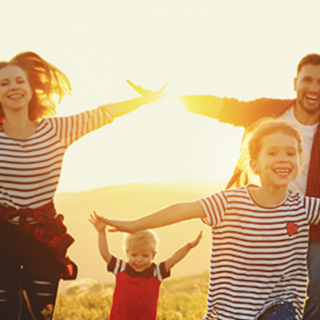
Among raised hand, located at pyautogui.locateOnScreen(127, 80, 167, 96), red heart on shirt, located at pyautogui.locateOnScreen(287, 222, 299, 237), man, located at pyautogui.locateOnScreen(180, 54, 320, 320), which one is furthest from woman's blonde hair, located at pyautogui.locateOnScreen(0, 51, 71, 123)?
red heart on shirt, located at pyautogui.locateOnScreen(287, 222, 299, 237)

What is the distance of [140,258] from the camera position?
4.60 metres

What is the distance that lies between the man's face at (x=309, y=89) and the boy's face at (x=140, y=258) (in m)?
1.93

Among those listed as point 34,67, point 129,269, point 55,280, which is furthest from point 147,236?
point 34,67

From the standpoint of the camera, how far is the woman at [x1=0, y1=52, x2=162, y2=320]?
387 cm

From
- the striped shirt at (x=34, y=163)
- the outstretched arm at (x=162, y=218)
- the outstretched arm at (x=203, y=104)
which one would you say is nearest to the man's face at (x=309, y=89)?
the outstretched arm at (x=203, y=104)

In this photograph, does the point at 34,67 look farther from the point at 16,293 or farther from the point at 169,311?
the point at 169,311

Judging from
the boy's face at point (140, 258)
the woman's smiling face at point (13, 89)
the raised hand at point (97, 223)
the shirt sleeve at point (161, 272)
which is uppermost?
the woman's smiling face at point (13, 89)

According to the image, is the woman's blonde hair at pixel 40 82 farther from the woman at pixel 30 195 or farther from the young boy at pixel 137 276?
the young boy at pixel 137 276

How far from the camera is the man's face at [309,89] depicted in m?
4.79

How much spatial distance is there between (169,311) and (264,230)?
111 inches

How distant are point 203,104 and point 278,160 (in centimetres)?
140

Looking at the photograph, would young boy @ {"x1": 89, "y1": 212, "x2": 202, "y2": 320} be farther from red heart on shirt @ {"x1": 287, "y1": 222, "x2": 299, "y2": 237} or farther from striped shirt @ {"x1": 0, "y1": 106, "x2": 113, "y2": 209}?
red heart on shirt @ {"x1": 287, "y1": 222, "x2": 299, "y2": 237}

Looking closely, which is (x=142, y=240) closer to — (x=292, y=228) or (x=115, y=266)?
(x=115, y=266)

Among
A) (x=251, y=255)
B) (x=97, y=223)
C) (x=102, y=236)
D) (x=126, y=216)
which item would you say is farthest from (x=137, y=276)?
(x=126, y=216)
